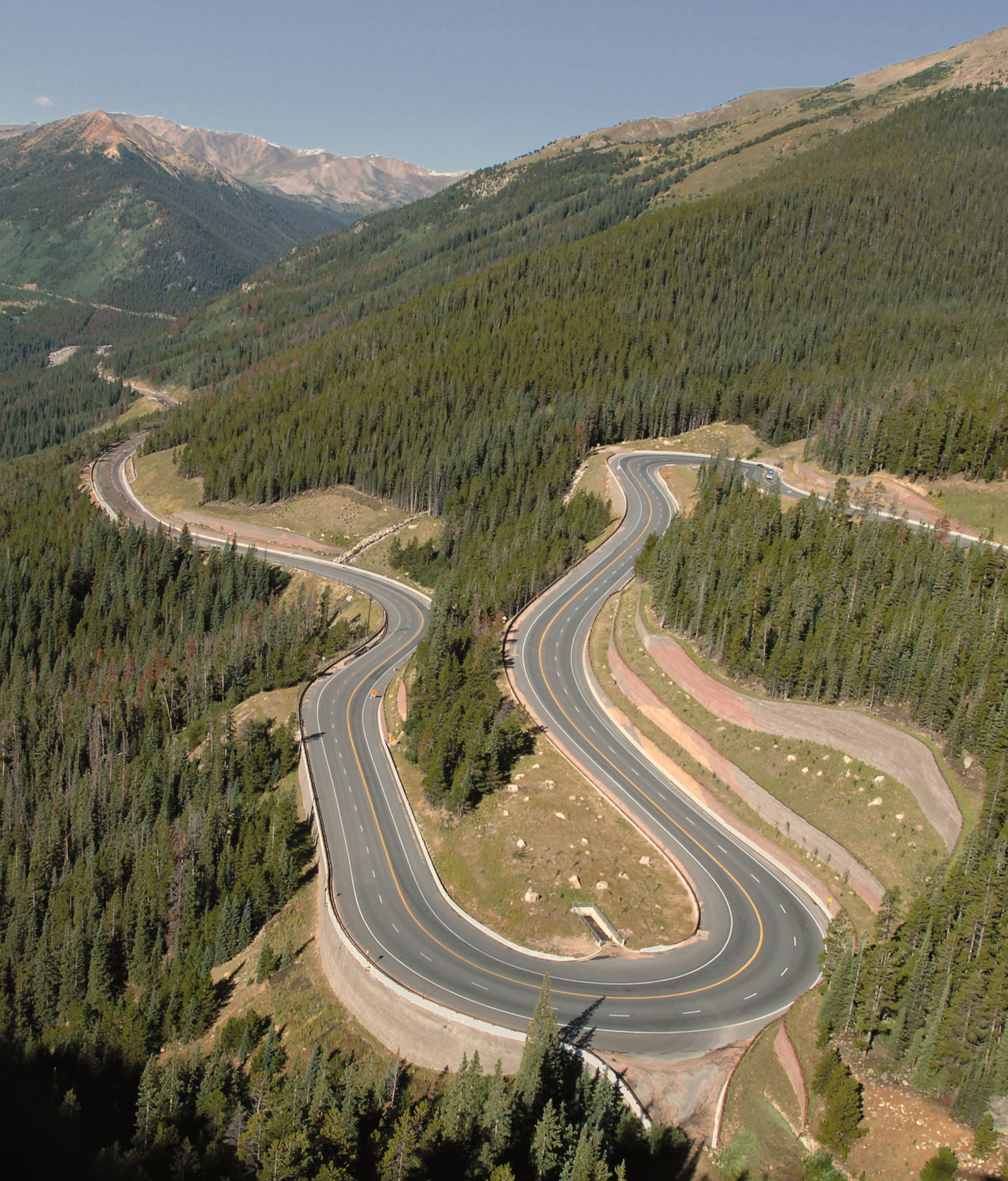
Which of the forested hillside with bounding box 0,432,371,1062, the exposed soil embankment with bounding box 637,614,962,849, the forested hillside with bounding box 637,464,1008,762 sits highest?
the forested hillside with bounding box 637,464,1008,762

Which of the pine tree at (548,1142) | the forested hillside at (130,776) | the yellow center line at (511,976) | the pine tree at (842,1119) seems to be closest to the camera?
the pine tree at (842,1119)

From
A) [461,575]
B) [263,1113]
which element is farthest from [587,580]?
[263,1113]

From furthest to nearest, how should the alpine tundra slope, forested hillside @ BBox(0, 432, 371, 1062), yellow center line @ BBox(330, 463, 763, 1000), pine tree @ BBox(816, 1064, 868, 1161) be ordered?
forested hillside @ BBox(0, 432, 371, 1062)
yellow center line @ BBox(330, 463, 763, 1000)
the alpine tundra slope
pine tree @ BBox(816, 1064, 868, 1161)

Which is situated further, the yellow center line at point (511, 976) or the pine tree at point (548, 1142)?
the yellow center line at point (511, 976)

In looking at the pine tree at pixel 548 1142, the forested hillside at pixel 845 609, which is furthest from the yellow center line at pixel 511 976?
the forested hillside at pixel 845 609

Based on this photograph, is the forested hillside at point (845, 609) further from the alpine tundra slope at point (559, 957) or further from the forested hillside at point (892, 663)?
the alpine tundra slope at point (559, 957)

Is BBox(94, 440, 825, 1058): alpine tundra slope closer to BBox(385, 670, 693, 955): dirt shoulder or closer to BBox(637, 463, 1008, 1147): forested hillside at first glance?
BBox(385, 670, 693, 955): dirt shoulder

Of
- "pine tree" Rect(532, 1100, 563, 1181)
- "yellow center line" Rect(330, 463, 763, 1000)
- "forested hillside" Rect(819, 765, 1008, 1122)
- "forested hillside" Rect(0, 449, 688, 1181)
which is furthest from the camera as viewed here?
"yellow center line" Rect(330, 463, 763, 1000)

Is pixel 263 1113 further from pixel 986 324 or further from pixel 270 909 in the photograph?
pixel 986 324

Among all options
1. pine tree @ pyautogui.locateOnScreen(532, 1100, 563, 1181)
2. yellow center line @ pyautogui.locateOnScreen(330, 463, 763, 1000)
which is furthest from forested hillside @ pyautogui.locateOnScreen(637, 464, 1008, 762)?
pine tree @ pyautogui.locateOnScreen(532, 1100, 563, 1181)
